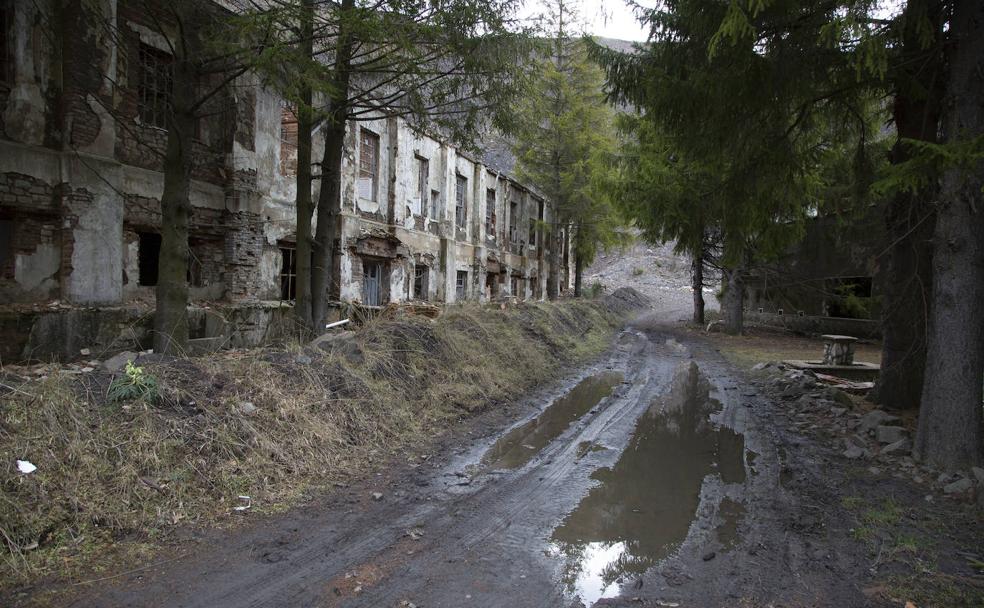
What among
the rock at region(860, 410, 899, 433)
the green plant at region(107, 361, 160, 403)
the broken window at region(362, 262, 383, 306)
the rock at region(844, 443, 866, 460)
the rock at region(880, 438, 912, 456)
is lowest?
the rock at region(844, 443, 866, 460)

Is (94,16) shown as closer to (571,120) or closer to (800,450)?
(800,450)

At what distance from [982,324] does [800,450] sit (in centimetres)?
238

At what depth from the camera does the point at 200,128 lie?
11211 millimetres

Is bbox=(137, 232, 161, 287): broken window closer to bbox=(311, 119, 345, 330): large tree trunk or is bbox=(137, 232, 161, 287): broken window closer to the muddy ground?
bbox=(311, 119, 345, 330): large tree trunk

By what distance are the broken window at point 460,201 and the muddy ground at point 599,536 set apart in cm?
1566

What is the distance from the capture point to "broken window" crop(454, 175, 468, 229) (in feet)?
72.7

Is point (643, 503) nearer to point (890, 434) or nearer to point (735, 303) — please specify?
point (890, 434)

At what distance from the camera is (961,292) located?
575 cm

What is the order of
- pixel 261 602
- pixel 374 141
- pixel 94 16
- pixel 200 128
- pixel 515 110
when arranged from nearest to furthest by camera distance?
1. pixel 261 602
2. pixel 94 16
3. pixel 515 110
4. pixel 200 128
5. pixel 374 141

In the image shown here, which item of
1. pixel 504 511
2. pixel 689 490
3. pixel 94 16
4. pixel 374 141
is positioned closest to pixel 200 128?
pixel 94 16

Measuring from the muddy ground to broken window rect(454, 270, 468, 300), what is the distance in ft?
49.4

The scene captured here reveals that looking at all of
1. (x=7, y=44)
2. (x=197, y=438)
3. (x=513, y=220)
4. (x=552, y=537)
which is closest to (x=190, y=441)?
(x=197, y=438)

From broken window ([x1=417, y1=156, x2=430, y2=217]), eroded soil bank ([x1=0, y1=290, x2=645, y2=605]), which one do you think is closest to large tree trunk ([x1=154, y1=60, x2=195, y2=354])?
eroded soil bank ([x1=0, y1=290, x2=645, y2=605])

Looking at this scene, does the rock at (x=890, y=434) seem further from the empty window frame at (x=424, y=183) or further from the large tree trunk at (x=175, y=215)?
the empty window frame at (x=424, y=183)
